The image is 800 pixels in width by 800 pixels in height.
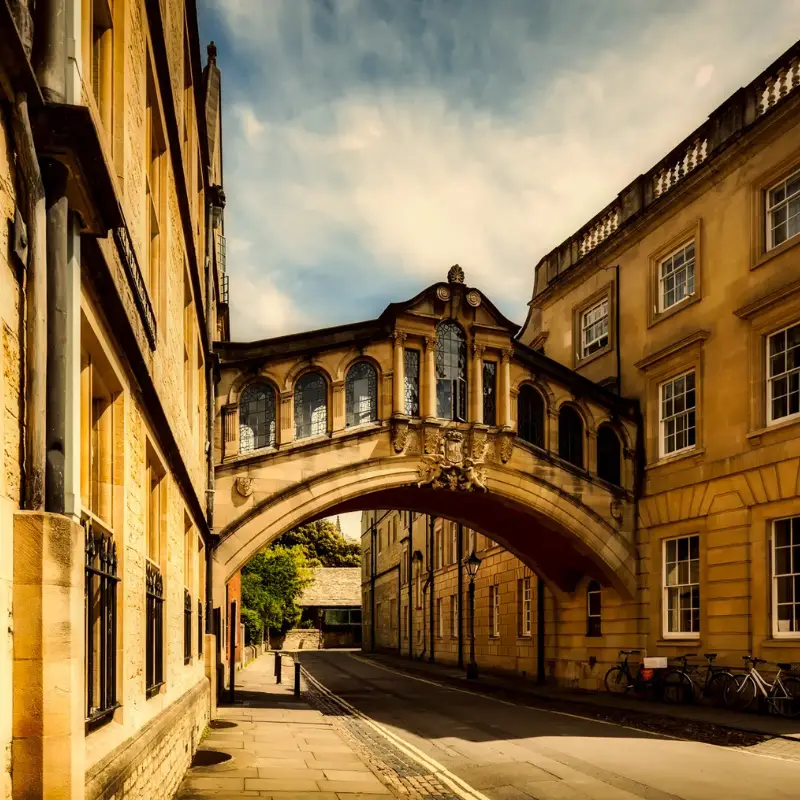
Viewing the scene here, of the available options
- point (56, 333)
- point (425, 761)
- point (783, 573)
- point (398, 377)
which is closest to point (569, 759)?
point (425, 761)

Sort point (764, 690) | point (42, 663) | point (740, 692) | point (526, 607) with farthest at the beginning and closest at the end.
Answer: point (526, 607) → point (740, 692) → point (764, 690) → point (42, 663)

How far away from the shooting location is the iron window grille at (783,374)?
17.8 metres

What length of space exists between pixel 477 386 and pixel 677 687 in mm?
7475

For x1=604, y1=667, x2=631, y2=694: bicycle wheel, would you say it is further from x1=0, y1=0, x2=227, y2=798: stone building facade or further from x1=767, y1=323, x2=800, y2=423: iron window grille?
x1=0, y1=0, x2=227, y2=798: stone building facade

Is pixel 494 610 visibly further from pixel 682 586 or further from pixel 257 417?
pixel 257 417

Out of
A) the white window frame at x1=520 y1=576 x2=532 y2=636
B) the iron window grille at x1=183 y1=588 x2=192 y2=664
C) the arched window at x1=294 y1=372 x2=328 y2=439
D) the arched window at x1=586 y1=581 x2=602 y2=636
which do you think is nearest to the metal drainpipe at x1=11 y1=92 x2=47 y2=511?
the iron window grille at x1=183 y1=588 x2=192 y2=664

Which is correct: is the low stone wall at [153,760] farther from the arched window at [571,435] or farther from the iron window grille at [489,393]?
the arched window at [571,435]

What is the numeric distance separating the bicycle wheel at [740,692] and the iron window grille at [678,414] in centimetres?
514

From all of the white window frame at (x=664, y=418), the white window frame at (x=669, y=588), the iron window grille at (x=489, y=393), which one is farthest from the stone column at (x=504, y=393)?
the white window frame at (x=669, y=588)

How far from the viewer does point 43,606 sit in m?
4.11

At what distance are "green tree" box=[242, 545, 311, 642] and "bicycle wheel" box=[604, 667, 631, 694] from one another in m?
32.2

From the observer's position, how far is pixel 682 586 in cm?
2123

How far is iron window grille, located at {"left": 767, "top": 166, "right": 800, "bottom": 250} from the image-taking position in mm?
18047

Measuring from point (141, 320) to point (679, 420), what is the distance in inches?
651
